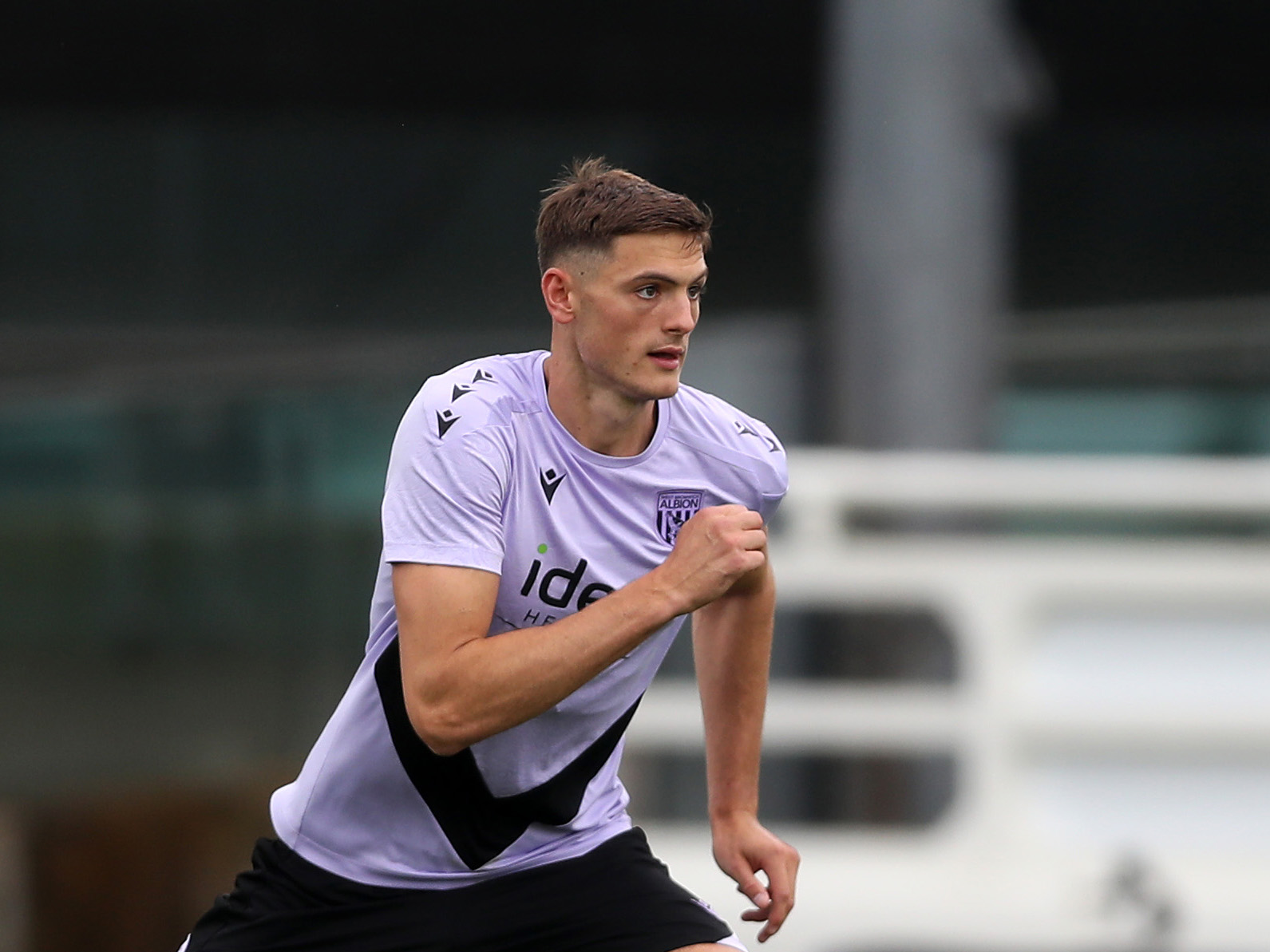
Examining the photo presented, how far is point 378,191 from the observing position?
868cm

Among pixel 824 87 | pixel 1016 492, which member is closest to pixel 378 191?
pixel 824 87

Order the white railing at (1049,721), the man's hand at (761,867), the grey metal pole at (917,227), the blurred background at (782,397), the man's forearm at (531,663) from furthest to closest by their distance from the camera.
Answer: the grey metal pole at (917,227), the blurred background at (782,397), the white railing at (1049,721), the man's hand at (761,867), the man's forearm at (531,663)

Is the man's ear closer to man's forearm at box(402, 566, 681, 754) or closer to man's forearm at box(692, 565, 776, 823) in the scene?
man's forearm at box(402, 566, 681, 754)

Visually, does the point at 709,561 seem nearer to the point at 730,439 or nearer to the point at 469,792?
the point at 730,439

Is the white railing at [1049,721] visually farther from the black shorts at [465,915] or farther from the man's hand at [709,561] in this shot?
the man's hand at [709,561]

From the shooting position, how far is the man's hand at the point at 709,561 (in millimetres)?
2607

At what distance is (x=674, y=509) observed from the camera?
299 cm

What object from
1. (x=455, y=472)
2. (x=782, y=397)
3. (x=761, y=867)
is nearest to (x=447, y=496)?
(x=455, y=472)

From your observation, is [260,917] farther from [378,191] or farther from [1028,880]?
[378,191]

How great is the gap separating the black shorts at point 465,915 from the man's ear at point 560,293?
0.89 meters

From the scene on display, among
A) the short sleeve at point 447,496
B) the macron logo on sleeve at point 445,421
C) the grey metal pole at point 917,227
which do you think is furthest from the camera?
the grey metal pole at point 917,227

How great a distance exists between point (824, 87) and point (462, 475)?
5.98 m

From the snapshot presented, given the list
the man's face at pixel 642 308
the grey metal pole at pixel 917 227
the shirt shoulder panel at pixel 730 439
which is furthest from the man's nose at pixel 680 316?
the grey metal pole at pixel 917 227

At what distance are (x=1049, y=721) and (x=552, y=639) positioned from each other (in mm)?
2601
